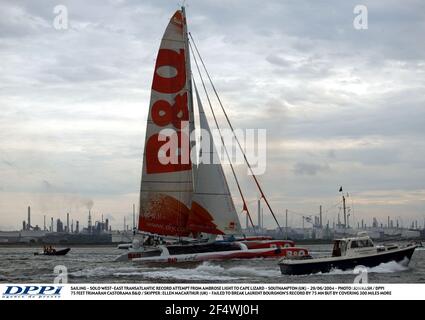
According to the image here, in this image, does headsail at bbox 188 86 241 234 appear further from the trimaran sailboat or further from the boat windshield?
the boat windshield

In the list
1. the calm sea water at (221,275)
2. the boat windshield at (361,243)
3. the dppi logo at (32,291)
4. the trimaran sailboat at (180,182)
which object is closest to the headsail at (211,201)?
the trimaran sailboat at (180,182)

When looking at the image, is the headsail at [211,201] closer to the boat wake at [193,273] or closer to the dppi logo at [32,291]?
the boat wake at [193,273]

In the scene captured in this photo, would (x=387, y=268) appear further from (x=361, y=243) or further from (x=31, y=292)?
(x=31, y=292)

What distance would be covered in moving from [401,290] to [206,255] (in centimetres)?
3728

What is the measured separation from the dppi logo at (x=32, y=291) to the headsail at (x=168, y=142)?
1557 inches

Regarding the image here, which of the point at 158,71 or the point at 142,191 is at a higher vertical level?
the point at 158,71

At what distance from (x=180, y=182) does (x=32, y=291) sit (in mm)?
39995

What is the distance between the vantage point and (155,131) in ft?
186

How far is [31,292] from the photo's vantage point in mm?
16359

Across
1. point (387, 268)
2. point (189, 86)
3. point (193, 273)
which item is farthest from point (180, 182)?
point (387, 268)

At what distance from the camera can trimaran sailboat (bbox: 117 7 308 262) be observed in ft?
180
